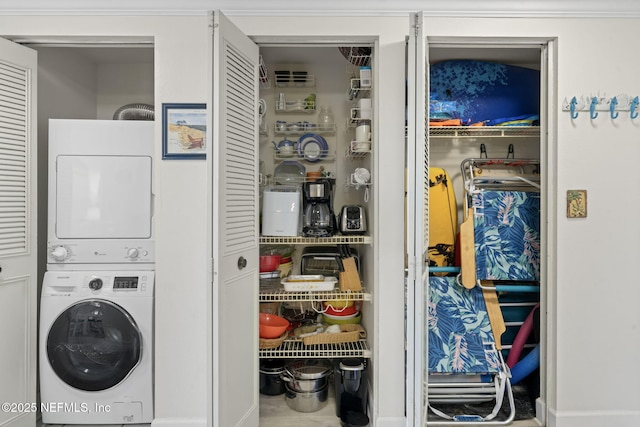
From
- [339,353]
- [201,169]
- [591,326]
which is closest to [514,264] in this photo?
[591,326]

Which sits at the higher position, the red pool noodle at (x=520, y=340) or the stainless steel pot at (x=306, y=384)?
the red pool noodle at (x=520, y=340)

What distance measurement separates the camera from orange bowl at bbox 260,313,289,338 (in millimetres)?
2326

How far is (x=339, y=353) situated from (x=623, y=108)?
6.68ft

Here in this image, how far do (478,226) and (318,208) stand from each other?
1.00 metres

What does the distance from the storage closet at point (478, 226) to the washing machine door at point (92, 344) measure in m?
1.70

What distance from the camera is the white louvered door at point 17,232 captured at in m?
1.98

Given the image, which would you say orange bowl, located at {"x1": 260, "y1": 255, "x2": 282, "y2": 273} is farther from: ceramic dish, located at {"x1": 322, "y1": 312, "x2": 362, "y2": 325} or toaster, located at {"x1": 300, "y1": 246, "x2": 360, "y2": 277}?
ceramic dish, located at {"x1": 322, "y1": 312, "x2": 362, "y2": 325}

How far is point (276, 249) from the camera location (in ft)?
9.02

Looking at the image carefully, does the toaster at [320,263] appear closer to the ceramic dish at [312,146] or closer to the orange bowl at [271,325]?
the orange bowl at [271,325]

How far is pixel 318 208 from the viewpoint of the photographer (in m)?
2.40

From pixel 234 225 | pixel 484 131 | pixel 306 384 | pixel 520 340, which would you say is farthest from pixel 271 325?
pixel 484 131

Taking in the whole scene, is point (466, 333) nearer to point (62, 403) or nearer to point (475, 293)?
point (475, 293)

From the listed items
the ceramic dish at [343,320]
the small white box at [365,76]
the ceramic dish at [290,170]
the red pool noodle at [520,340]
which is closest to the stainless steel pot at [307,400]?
the ceramic dish at [343,320]

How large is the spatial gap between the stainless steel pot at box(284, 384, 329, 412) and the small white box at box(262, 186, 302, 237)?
98 cm
